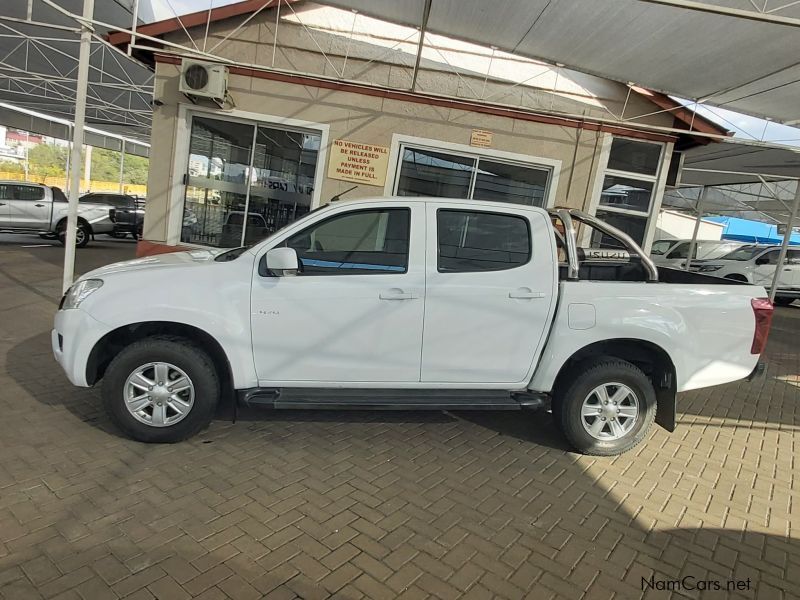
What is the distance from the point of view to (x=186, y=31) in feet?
25.2

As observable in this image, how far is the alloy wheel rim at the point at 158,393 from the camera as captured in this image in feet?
11.7

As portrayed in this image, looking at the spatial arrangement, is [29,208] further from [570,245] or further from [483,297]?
[570,245]

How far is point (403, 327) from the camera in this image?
3.71 m

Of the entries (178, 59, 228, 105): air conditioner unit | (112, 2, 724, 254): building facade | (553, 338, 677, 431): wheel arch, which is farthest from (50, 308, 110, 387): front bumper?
(112, 2, 724, 254): building facade

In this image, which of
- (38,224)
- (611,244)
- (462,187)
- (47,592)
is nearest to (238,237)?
(462,187)

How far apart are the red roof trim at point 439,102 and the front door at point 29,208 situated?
8689 mm

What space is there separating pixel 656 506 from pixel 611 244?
18.1ft

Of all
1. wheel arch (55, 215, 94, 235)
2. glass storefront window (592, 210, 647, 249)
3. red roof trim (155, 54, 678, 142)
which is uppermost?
red roof trim (155, 54, 678, 142)

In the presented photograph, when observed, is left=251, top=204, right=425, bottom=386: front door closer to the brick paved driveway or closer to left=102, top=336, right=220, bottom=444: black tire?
left=102, top=336, right=220, bottom=444: black tire

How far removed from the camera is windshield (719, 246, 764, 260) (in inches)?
620

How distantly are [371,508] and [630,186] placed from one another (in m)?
7.65

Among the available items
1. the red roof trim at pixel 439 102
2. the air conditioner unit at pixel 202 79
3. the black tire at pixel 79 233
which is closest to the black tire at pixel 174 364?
the air conditioner unit at pixel 202 79

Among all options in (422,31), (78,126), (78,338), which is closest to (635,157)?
(422,31)

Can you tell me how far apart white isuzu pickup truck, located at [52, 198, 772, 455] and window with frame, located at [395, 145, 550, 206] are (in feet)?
15.2
